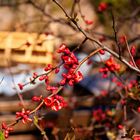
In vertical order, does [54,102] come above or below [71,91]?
below

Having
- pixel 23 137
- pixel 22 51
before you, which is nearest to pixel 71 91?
pixel 22 51

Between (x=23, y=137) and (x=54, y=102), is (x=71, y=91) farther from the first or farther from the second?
(x=54, y=102)

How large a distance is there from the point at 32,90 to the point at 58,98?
19.1ft

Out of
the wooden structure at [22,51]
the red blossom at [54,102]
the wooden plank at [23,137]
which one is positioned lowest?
the red blossom at [54,102]

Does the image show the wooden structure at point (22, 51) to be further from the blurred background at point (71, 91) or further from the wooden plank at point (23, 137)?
the wooden plank at point (23, 137)

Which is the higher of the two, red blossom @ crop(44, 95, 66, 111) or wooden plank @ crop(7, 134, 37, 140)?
wooden plank @ crop(7, 134, 37, 140)

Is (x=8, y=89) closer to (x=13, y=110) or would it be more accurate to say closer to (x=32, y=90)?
(x=32, y=90)

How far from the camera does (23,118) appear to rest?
210 cm

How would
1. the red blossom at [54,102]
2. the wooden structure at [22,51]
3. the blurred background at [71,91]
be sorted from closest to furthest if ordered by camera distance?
the red blossom at [54,102] → the blurred background at [71,91] → the wooden structure at [22,51]

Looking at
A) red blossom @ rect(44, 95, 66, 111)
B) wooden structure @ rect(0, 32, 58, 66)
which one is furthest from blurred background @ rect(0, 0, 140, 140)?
red blossom @ rect(44, 95, 66, 111)

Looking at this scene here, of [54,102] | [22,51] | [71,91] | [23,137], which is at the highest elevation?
[22,51]

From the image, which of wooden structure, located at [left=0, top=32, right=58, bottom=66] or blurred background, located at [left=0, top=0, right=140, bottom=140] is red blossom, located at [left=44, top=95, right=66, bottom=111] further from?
wooden structure, located at [left=0, top=32, right=58, bottom=66]

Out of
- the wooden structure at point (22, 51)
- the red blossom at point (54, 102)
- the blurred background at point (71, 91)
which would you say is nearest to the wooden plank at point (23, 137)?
the blurred background at point (71, 91)

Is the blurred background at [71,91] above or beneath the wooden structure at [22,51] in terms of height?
beneath
